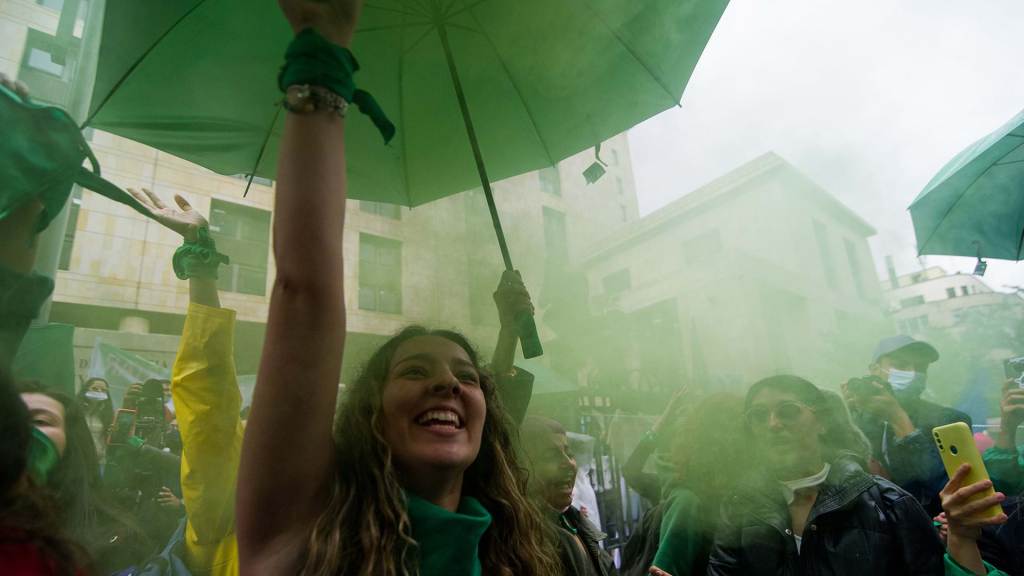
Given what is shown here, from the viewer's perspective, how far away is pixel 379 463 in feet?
3.87

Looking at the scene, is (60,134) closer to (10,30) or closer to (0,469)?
(0,469)

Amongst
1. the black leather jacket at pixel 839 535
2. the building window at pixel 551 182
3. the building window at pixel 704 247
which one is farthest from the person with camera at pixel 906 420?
the building window at pixel 551 182

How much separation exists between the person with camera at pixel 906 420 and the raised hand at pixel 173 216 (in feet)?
11.5

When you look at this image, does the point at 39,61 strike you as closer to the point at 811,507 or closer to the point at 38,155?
the point at 38,155

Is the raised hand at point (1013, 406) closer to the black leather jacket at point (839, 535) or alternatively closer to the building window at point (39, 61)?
the black leather jacket at point (839, 535)

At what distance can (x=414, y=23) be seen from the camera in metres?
2.02

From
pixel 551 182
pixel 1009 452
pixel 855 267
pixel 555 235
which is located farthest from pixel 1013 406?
pixel 855 267

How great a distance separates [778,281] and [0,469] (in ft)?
41.2

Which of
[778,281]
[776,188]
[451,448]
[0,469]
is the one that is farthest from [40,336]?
[778,281]

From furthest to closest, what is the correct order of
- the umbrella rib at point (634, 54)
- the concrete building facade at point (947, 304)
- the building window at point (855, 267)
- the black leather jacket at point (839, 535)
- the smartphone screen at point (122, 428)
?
the building window at point (855, 267) → the concrete building facade at point (947, 304) → the smartphone screen at point (122, 428) → the umbrella rib at point (634, 54) → the black leather jacket at point (839, 535)

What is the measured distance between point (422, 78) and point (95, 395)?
3.50m

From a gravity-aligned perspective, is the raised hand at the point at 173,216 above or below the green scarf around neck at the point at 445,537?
above

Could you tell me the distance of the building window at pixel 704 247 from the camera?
471 inches

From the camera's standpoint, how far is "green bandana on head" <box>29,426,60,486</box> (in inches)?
38.4
